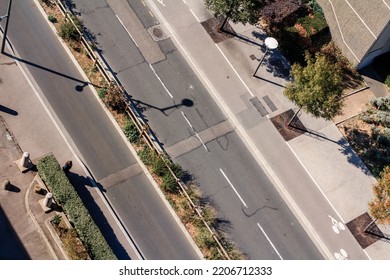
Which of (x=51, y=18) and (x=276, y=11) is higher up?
(x=51, y=18)

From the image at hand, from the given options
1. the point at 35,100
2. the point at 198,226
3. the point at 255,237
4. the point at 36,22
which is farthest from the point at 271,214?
the point at 36,22

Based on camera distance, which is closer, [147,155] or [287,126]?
[147,155]

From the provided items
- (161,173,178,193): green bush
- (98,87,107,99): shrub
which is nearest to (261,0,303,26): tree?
(98,87,107,99): shrub

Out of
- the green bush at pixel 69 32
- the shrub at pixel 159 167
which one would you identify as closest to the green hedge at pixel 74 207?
the shrub at pixel 159 167

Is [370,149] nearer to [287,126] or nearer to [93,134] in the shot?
[287,126]

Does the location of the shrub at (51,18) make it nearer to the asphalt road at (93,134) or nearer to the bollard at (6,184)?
the asphalt road at (93,134)

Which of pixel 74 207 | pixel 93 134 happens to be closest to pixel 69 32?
pixel 93 134

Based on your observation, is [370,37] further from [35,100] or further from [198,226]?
[35,100]
